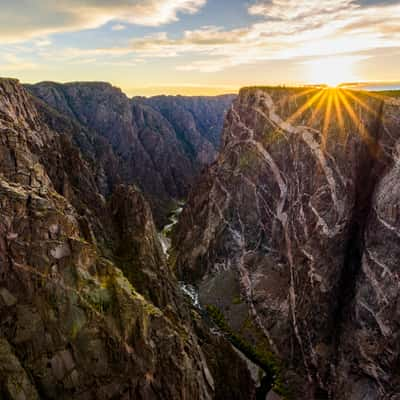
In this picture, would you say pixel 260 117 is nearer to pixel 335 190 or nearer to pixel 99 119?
pixel 335 190

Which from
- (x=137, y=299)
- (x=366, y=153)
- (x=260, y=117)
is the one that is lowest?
(x=137, y=299)

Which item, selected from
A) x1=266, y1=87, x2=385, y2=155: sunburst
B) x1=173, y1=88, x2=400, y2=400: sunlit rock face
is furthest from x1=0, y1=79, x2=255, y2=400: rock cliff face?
x1=266, y1=87, x2=385, y2=155: sunburst

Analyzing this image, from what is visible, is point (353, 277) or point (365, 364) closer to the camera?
point (365, 364)

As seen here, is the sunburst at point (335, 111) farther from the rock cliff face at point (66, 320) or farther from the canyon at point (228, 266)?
the rock cliff face at point (66, 320)

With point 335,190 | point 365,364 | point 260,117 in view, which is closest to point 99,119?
point 260,117

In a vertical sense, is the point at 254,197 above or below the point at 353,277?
above

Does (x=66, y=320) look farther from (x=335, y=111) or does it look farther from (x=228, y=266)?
(x=335, y=111)

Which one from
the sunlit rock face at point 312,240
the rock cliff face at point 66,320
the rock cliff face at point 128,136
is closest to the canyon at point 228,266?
the rock cliff face at point 66,320
